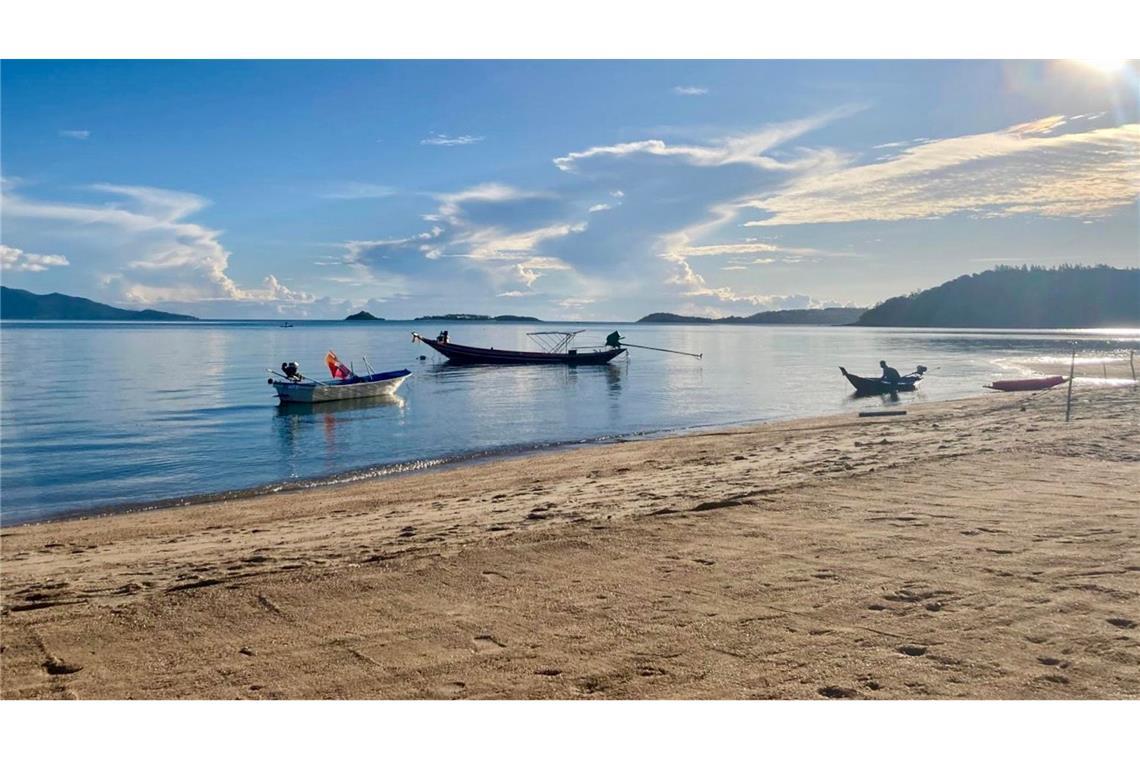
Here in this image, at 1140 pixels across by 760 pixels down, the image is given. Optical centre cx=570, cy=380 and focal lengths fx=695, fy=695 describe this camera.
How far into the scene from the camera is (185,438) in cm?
2141

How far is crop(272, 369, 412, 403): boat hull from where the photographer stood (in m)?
28.8

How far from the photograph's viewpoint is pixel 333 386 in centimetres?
3000

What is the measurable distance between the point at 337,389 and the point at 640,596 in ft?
88.9

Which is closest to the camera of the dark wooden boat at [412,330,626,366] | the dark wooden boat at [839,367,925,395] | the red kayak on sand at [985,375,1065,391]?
the red kayak on sand at [985,375,1065,391]

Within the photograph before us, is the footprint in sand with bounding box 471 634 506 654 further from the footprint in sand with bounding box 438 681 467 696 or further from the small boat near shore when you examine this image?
the small boat near shore

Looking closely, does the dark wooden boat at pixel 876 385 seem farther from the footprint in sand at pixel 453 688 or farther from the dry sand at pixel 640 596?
the footprint in sand at pixel 453 688

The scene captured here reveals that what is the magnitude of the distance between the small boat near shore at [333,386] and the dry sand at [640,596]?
1917cm

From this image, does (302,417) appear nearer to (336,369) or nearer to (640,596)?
(336,369)

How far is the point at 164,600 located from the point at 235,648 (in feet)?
4.80

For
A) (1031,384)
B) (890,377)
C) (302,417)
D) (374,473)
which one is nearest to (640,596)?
(374,473)

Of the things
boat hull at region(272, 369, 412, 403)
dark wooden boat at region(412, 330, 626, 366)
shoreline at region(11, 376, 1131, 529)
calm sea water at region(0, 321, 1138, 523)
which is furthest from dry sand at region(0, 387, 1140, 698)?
dark wooden boat at region(412, 330, 626, 366)

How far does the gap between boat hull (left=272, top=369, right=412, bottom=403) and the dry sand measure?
62.8 ft

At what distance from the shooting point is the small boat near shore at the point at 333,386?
94.5 feet

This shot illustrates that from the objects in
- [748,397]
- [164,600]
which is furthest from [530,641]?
[748,397]
